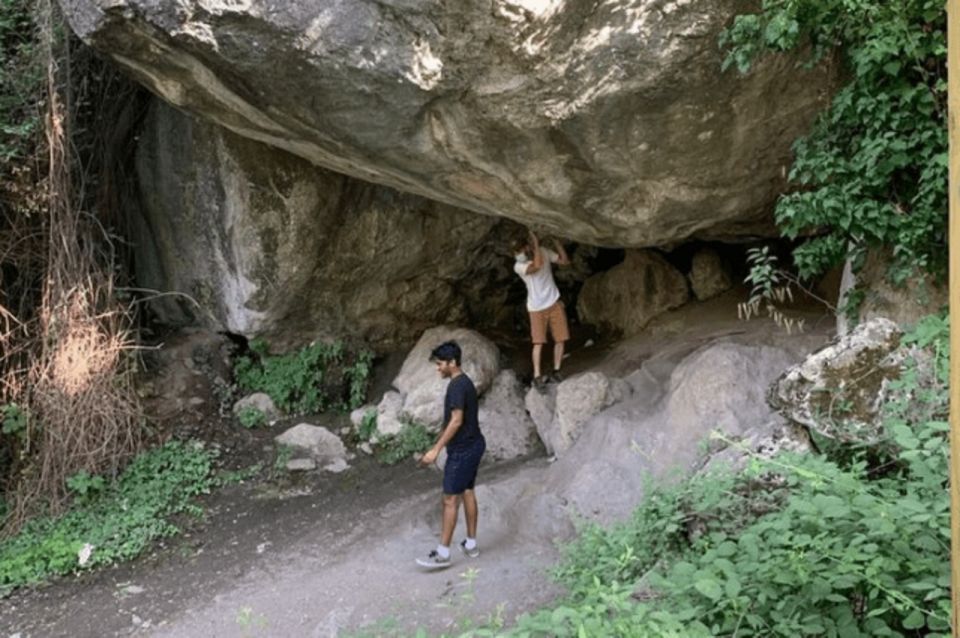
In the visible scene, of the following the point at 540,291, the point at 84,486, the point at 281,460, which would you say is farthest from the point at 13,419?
the point at 540,291

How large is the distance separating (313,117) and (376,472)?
333 centimetres

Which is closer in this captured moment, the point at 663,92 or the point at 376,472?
the point at 663,92

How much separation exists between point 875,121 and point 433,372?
4730mm

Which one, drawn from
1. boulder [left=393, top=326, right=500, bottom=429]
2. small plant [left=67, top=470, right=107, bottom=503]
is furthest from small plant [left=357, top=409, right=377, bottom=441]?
small plant [left=67, top=470, right=107, bottom=503]

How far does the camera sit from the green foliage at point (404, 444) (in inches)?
288

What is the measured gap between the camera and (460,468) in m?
5.19

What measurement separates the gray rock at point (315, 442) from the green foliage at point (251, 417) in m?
0.35

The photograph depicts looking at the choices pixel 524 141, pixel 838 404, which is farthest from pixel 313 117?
pixel 838 404

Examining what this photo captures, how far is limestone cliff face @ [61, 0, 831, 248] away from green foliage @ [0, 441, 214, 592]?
3252mm

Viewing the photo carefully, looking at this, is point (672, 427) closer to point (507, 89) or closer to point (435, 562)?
point (435, 562)

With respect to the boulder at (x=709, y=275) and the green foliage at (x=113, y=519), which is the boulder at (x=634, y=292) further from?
the green foliage at (x=113, y=519)

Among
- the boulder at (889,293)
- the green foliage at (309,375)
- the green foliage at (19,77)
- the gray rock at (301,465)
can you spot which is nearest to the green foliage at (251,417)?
Answer: the green foliage at (309,375)

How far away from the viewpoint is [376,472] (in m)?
7.18

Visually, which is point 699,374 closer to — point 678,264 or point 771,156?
point 771,156
